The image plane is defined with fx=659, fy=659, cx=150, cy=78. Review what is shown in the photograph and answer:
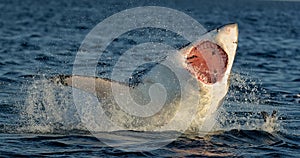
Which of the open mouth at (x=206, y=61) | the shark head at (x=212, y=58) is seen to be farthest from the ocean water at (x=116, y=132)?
the open mouth at (x=206, y=61)

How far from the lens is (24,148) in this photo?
836cm

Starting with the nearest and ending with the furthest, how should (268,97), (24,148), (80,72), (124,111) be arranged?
(24,148) → (124,111) → (268,97) → (80,72)

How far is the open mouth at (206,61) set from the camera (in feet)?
26.6

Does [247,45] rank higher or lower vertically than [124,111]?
higher

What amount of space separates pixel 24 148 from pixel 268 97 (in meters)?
7.27

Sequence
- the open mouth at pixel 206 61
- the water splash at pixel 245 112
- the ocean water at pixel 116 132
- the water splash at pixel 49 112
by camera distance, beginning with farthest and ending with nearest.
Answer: the water splash at pixel 245 112
the water splash at pixel 49 112
the ocean water at pixel 116 132
the open mouth at pixel 206 61

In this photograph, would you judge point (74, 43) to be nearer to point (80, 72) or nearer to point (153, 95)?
point (80, 72)

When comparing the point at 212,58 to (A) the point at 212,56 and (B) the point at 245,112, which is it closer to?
(A) the point at 212,56

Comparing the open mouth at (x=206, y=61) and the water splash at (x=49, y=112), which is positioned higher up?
the open mouth at (x=206, y=61)

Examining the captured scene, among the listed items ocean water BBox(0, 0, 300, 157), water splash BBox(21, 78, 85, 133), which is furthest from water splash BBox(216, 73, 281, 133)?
water splash BBox(21, 78, 85, 133)

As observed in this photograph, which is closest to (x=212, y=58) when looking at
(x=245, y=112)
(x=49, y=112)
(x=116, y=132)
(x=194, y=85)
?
(x=194, y=85)

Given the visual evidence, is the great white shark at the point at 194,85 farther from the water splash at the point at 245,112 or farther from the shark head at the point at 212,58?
the water splash at the point at 245,112

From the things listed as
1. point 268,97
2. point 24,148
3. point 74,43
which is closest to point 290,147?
point 24,148

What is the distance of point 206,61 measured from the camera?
808 centimetres
